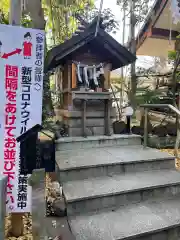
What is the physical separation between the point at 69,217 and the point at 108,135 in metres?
2.53

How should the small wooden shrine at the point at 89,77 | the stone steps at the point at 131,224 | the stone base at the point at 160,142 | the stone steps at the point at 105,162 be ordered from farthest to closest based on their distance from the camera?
the stone base at the point at 160,142 → the small wooden shrine at the point at 89,77 → the stone steps at the point at 105,162 → the stone steps at the point at 131,224

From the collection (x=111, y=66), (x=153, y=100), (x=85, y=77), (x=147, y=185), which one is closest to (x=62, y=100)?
(x=85, y=77)

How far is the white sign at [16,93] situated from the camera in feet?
6.07

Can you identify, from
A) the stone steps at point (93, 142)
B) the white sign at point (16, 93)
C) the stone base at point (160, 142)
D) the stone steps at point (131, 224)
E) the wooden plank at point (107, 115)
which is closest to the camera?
the white sign at point (16, 93)

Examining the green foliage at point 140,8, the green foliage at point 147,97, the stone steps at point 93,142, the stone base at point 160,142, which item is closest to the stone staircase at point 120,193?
the stone steps at point 93,142

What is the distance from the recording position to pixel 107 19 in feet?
25.2

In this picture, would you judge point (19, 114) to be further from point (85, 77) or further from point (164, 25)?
point (164, 25)

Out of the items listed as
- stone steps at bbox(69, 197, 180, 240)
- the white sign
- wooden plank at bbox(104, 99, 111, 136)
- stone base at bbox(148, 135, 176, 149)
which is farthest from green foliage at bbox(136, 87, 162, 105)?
the white sign

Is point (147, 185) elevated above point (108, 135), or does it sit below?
below

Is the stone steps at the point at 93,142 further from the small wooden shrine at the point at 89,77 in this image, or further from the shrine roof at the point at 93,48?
the shrine roof at the point at 93,48

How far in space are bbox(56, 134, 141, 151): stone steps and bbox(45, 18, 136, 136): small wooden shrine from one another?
13.4 inches

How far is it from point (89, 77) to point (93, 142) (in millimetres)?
1650

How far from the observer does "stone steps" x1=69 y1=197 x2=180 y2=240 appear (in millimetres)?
2176

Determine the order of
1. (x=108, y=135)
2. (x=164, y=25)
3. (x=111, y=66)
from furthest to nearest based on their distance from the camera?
(x=164, y=25)
(x=111, y=66)
(x=108, y=135)
